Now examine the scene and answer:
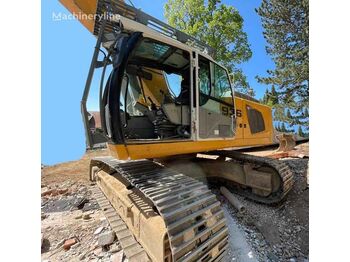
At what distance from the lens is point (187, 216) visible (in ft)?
6.08

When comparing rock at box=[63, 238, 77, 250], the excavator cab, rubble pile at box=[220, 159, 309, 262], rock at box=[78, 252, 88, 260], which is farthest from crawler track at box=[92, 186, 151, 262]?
rubble pile at box=[220, 159, 309, 262]

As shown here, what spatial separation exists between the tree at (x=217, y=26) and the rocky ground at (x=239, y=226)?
10.8 meters

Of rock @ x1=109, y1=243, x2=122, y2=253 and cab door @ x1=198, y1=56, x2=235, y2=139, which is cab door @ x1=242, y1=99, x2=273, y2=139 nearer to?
cab door @ x1=198, y1=56, x2=235, y2=139

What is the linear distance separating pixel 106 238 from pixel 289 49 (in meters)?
15.9

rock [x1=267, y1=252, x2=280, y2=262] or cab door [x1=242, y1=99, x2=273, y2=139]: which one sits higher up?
cab door [x1=242, y1=99, x2=273, y2=139]

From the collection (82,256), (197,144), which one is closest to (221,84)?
(197,144)

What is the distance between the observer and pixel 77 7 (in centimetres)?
336

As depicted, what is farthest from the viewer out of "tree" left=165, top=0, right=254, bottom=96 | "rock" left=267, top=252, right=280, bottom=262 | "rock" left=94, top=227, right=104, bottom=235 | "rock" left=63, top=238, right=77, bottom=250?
"tree" left=165, top=0, right=254, bottom=96

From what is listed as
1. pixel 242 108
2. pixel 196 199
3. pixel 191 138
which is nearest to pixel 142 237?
pixel 196 199

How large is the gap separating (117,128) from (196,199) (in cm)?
109

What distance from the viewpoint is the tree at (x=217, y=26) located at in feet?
43.2

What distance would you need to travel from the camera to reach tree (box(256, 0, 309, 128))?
13273 mm

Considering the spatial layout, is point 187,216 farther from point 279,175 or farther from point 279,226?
point 279,175

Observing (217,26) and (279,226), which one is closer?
(279,226)
